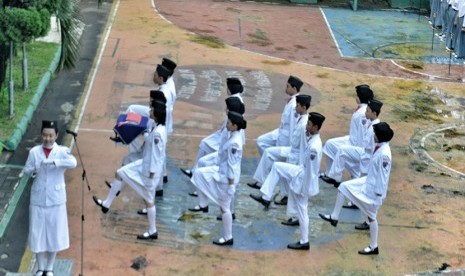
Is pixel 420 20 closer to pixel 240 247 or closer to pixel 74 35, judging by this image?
pixel 74 35

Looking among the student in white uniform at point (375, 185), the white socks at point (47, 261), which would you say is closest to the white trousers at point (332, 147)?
the student in white uniform at point (375, 185)

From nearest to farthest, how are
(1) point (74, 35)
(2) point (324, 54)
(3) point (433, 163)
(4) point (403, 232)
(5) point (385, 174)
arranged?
(5) point (385, 174)
(4) point (403, 232)
(3) point (433, 163)
(1) point (74, 35)
(2) point (324, 54)

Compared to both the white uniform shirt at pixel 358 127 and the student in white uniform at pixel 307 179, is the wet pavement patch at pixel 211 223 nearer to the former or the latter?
the student in white uniform at pixel 307 179

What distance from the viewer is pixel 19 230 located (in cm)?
1141

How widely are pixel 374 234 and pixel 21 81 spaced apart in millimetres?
8668

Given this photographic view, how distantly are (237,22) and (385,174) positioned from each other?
45.6ft

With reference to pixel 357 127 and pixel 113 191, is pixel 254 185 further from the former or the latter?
pixel 113 191

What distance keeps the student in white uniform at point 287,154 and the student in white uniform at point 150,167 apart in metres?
1.65

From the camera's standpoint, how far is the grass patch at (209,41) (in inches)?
847

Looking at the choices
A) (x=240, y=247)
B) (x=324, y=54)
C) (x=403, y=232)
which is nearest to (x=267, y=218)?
(x=240, y=247)

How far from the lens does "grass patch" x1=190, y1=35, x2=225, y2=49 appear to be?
70.6ft

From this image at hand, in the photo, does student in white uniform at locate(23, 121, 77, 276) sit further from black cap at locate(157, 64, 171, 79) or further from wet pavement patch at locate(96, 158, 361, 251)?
black cap at locate(157, 64, 171, 79)

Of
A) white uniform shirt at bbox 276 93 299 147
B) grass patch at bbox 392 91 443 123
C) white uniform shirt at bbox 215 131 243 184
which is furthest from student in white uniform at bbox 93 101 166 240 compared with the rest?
grass patch at bbox 392 91 443 123

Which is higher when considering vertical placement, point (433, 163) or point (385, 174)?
point (385, 174)
